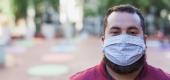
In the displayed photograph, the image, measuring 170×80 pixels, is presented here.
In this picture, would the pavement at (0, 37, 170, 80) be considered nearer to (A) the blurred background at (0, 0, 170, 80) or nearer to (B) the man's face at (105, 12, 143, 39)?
(A) the blurred background at (0, 0, 170, 80)

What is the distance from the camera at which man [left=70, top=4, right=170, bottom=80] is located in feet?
8.66

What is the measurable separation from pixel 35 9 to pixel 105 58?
642 inches

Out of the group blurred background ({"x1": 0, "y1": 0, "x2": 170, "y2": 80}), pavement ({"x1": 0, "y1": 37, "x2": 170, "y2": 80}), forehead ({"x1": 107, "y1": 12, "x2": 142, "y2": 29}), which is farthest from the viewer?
blurred background ({"x1": 0, "y1": 0, "x2": 170, "y2": 80})

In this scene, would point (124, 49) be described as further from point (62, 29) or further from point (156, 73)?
point (62, 29)

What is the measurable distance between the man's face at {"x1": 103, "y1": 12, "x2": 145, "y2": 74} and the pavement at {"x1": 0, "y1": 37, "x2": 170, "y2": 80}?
19.4 ft

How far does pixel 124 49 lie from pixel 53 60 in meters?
9.98

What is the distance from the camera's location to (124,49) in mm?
2691

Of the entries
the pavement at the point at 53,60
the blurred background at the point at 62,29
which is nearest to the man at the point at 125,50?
the pavement at the point at 53,60

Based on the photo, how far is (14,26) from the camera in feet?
65.1

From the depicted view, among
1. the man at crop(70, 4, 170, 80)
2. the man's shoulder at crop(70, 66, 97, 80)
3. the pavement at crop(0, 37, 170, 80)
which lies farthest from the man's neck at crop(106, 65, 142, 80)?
the pavement at crop(0, 37, 170, 80)

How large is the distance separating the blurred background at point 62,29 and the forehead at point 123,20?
32.0 ft

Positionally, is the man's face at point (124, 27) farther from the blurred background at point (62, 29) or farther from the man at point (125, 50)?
the blurred background at point (62, 29)

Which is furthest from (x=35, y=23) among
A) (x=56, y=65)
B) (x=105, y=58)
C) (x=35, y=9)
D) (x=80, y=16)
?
(x=105, y=58)

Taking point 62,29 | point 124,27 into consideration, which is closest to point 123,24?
point 124,27
